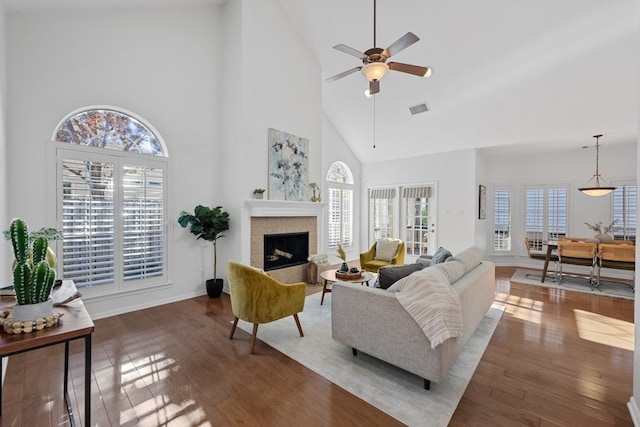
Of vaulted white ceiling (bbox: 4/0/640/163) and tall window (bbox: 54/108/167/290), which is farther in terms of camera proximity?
vaulted white ceiling (bbox: 4/0/640/163)

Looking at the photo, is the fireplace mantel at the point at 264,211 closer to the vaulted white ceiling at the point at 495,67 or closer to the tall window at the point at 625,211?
the vaulted white ceiling at the point at 495,67

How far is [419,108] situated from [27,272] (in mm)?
6179

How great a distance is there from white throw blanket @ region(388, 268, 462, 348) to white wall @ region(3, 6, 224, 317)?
3720mm

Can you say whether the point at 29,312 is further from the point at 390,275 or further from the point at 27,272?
the point at 390,275

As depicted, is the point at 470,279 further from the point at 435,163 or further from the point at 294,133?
the point at 435,163

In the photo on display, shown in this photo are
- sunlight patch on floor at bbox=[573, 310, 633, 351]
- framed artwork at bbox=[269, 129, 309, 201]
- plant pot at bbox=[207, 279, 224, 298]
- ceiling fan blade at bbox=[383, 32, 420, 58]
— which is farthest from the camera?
framed artwork at bbox=[269, 129, 309, 201]

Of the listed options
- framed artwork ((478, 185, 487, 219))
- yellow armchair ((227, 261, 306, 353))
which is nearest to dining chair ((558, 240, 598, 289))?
framed artwork ((478, 185, 487, 219))

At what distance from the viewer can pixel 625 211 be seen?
609 centimetres

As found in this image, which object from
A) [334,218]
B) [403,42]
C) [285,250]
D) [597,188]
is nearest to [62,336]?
[403,42]

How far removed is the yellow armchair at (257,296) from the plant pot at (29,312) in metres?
1.48

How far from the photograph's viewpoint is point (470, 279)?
2.85 meters

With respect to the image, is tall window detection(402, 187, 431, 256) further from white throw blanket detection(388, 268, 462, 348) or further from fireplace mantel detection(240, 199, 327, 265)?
white throw blanket detection(388, 268, 462, 348)

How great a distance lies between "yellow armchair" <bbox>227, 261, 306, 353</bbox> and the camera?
2.84 meters

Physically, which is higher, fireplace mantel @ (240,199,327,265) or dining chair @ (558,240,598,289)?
fireplace mantel @ (240,199,327,265)
